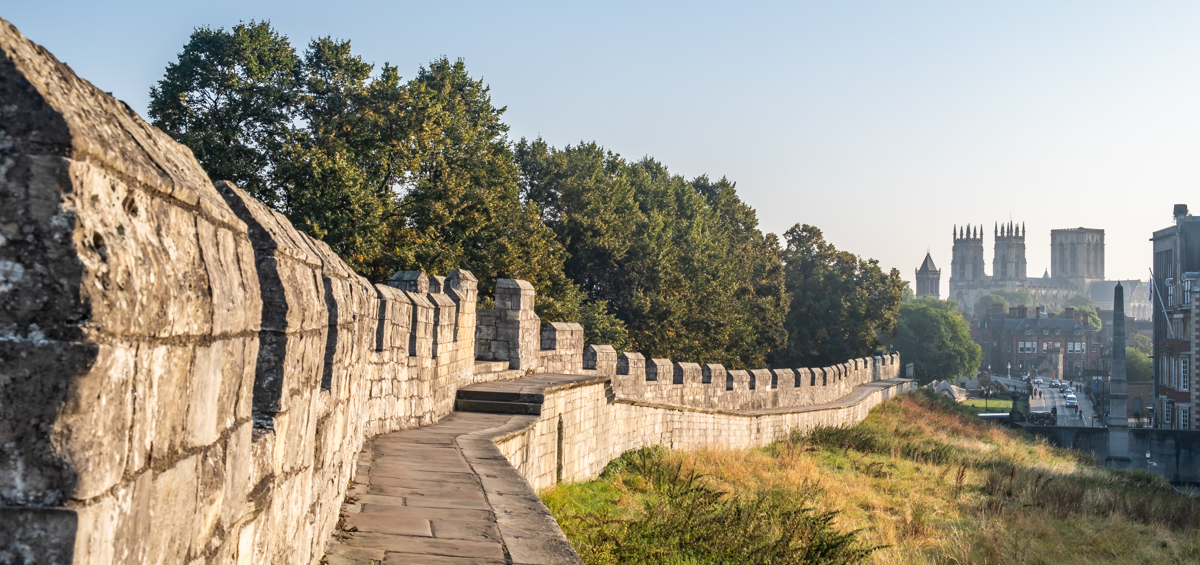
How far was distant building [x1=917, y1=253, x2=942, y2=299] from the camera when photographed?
586 ft

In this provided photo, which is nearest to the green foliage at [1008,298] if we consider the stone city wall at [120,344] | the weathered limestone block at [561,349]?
the weathered limestone block at [561,349]

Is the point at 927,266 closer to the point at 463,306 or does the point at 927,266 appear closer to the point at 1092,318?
the point at 1092,318

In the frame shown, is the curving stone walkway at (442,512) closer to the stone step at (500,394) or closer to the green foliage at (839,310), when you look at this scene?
the stone step at (500,394)

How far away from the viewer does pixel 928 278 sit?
587 feet

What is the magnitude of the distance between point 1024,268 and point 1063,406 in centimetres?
12583

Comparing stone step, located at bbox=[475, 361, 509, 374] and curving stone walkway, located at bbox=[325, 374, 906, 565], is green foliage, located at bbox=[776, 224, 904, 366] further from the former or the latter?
curving stone walkway, located at bbox=[325, 374, 906, 565]

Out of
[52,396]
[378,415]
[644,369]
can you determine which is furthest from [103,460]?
[644,369]

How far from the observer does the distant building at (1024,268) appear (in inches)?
7057

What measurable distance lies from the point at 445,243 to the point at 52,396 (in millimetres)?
20250

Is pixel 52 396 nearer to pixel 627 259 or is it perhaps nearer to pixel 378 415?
pixel 378 415

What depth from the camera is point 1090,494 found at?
16938 millimetres

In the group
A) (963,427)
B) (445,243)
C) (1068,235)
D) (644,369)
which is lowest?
(963,427)

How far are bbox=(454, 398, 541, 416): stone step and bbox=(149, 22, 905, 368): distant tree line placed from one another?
26.6 ft

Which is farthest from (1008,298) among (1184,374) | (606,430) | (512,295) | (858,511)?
(512,295)
